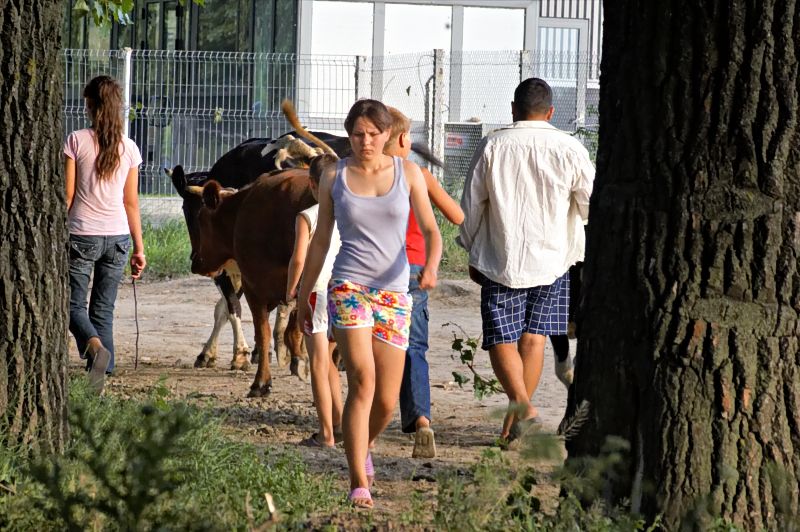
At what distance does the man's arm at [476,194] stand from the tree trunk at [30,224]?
7.68 feet

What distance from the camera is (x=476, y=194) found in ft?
24.5

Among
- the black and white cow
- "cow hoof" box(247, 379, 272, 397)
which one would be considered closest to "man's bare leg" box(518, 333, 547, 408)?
the black and white cow

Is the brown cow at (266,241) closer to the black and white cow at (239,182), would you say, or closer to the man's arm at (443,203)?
the black and white cow at (239,182)

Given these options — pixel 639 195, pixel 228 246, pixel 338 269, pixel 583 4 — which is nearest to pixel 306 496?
pixel 338 269

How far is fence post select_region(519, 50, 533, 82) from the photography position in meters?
18.0

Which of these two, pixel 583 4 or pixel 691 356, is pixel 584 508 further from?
pixel 583 4

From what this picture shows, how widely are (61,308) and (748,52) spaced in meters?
2.92

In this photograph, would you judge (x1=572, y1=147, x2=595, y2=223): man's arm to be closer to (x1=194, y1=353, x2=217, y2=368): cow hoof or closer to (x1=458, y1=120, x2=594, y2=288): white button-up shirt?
(x1=458, y1=120, x2=594, y2=288): white button-up shirt

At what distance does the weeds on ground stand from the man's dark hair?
2139 mm

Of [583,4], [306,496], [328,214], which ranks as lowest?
[306,496]

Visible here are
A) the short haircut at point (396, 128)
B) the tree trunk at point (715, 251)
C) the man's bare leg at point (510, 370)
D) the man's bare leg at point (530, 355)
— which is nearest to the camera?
the tree trunk at point (715, 251)

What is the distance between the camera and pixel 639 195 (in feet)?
15.0

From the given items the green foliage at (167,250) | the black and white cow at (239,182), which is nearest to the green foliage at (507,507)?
the black and white cow at (239,182)

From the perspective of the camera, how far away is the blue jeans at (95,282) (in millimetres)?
8484
